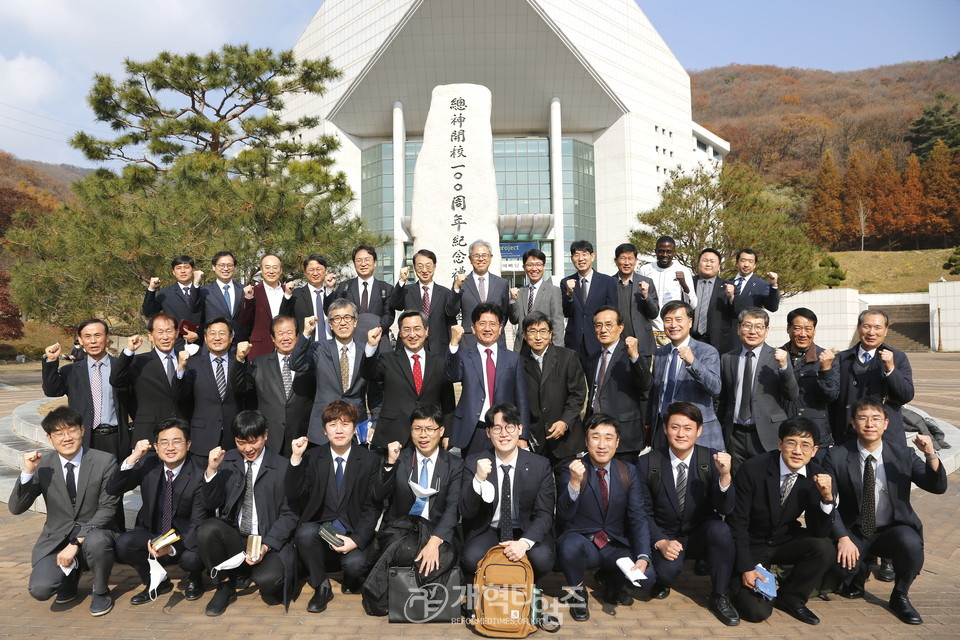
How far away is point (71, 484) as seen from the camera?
12.6 ft

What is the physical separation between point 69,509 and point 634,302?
4420 mm

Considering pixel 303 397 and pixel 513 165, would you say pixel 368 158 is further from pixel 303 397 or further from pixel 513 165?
→ pixel 303 397

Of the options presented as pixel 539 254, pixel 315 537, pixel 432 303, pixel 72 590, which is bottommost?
pixel 72 590

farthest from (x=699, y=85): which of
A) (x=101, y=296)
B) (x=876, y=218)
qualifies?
(x=101, y=296)

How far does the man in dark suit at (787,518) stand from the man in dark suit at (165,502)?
315 cm

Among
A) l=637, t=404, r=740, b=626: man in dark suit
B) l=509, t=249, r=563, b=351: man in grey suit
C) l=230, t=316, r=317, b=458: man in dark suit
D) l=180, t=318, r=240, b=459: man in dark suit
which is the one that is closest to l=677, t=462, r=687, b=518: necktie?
l=637, t=404, r=740, b=626: man in dark suit

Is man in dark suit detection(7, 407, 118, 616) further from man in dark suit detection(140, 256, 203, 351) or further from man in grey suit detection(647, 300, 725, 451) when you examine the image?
man in grey suit detection(647, 300, 725, 451)

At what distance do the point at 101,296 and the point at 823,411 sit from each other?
9005 millimetres

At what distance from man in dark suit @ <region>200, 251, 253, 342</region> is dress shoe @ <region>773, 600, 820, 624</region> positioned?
4.50 m

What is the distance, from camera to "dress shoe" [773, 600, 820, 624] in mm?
3322

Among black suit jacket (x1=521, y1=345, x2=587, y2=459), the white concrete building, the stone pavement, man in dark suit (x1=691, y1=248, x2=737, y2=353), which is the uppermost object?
the white concrete building

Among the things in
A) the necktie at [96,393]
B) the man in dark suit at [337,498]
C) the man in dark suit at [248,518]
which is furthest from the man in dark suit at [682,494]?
the necktie at [96,393]

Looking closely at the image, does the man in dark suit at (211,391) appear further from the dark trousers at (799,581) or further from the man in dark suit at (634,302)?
the dark trousers at (799,581)

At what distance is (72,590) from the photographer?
12.0ft
